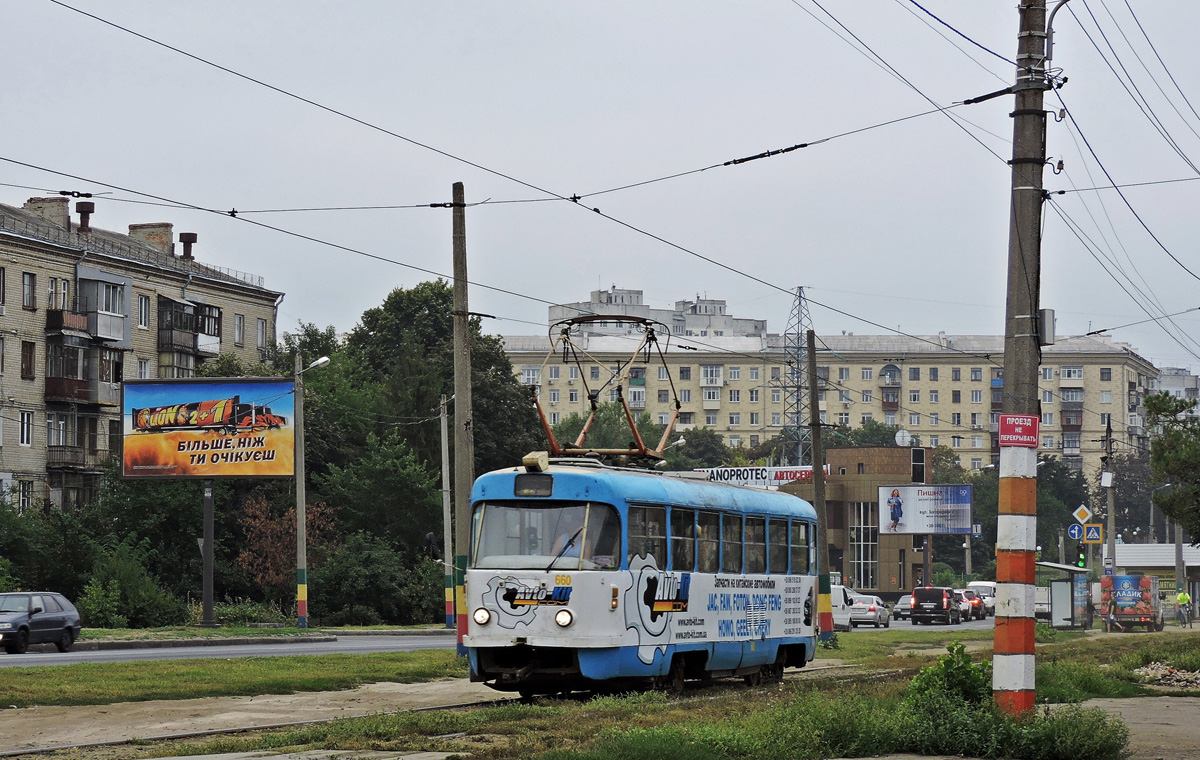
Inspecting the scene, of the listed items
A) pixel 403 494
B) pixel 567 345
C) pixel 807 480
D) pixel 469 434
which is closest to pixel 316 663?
pixel 469 434

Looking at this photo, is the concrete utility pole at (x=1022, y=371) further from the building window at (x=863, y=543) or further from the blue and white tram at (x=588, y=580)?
the building window at (x=863, y=543)

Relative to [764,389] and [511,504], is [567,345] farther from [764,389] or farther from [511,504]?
[764,389]

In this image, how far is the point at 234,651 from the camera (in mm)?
33344

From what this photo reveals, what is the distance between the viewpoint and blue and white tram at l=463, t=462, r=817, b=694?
18469mm

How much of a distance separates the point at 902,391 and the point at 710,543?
449 feet

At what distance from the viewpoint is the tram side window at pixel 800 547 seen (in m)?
24.8

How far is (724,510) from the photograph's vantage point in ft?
71.7

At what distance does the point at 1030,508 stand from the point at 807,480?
3225 inches

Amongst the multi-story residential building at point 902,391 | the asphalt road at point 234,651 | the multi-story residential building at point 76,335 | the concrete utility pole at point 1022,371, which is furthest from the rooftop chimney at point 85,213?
the multi-story residential building at point 902,391

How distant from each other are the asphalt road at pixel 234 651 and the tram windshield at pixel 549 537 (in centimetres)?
947

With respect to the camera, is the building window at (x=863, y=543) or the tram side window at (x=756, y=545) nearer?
the tram side window at (x=756, y=545)

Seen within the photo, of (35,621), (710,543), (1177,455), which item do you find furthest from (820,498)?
(35,621)

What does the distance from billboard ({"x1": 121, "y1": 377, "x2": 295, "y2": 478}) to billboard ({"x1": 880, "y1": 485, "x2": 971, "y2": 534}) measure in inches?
2148

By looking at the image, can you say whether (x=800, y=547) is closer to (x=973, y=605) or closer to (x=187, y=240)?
(x=973, y=605)
